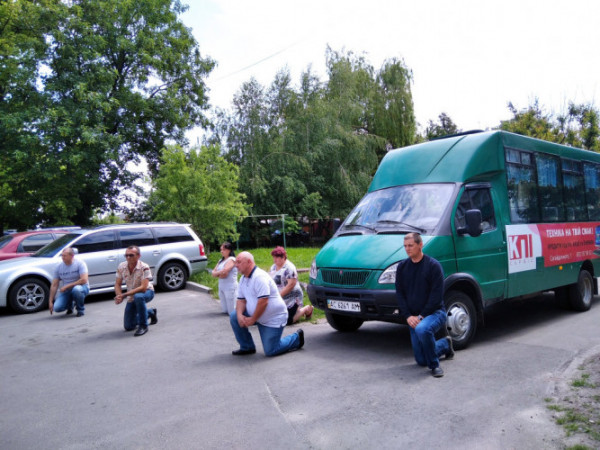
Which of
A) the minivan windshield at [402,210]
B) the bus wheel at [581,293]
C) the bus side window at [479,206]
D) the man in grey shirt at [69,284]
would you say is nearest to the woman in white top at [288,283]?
the minivan windshield at [402,210]

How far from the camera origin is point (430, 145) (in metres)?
7.32

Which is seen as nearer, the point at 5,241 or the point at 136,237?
the point at 136,237

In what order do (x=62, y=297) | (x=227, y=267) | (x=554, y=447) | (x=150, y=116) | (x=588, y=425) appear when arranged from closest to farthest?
(x=554, y=447) → (x=588, y=425) → (x=227, y=267) → (x=62, y=297) → (x=150, y=116)

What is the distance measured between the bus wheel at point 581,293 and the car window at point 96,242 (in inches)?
390

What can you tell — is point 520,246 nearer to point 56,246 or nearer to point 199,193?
point 56,246

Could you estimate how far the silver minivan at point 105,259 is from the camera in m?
10.4

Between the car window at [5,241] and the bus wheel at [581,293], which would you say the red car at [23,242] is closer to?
the car window at [5,241]

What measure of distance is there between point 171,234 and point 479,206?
854cm

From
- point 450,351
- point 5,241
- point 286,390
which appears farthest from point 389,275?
point 5,241

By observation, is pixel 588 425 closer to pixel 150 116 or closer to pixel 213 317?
pixel 213 317

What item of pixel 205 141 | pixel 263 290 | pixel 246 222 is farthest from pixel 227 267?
pixel 205 141

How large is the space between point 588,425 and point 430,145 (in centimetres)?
454

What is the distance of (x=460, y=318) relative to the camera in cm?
607

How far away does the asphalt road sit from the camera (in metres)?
3.74
